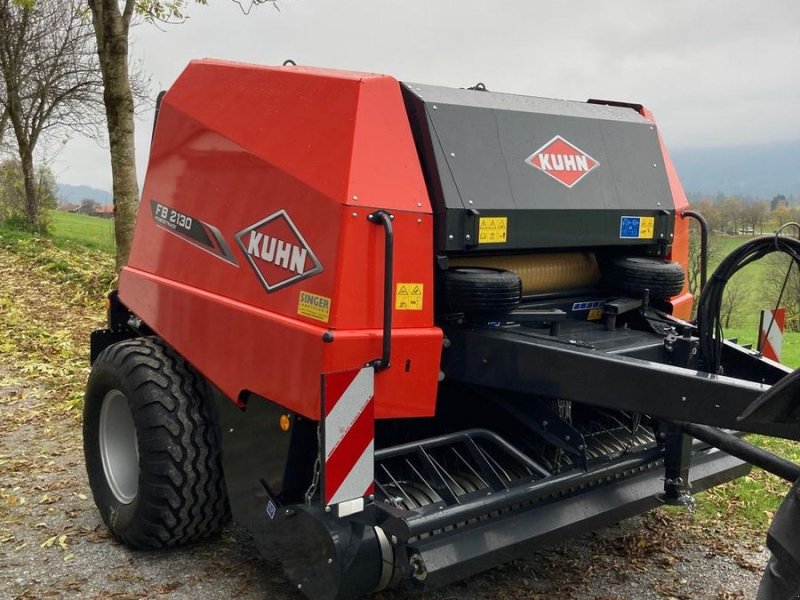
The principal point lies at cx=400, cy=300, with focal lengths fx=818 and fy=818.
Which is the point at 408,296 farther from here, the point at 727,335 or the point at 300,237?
the point at 727,335

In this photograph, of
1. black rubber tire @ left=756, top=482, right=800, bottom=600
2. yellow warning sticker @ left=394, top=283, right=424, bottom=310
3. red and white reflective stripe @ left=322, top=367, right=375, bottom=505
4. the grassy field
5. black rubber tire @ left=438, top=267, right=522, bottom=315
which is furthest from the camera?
the grassy field

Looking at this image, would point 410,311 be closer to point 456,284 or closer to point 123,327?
point 456,284

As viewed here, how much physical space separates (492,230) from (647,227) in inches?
36.5

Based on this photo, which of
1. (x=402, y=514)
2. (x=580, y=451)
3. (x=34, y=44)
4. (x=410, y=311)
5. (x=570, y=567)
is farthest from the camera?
(x=34, y=44)

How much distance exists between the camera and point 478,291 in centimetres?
281

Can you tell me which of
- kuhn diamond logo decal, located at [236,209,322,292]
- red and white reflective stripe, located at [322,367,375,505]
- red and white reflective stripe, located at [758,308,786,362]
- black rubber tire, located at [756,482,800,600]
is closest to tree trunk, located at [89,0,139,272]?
kuhn diamond logo decal, located at [236,209,322,292]

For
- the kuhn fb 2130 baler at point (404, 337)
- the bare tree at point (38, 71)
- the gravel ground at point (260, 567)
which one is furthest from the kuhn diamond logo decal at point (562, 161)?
the bare tree at point (38, 71)

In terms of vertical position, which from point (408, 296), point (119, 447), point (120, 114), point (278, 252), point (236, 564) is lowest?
point (236, 564)

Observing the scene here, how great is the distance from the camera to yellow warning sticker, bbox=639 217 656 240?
346 centimetres

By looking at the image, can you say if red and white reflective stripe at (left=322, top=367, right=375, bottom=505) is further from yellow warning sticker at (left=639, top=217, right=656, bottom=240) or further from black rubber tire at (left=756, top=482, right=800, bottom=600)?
yellow warning sticker at (left=639, top=217, right=656, bottom=240)

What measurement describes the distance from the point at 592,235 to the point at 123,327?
2.48 m

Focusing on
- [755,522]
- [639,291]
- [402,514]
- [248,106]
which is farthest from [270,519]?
[755,522]

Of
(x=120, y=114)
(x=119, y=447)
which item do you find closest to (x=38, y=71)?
(x=120, y=114)

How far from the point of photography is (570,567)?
136 inches
